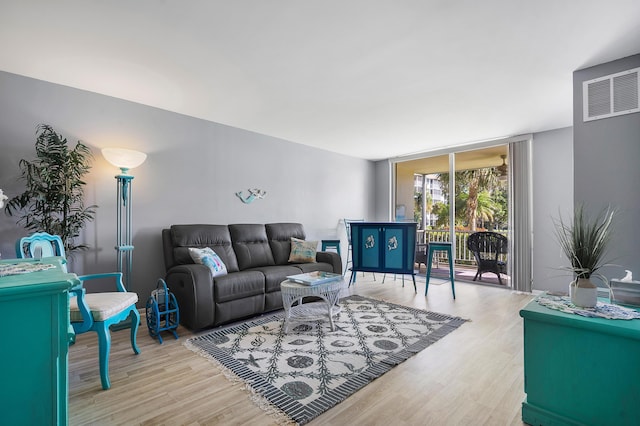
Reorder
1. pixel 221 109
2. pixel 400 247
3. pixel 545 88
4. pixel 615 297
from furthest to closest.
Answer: pixel 400 247 < pixel 221 109 < pixel 545 88 < pixel 615 297

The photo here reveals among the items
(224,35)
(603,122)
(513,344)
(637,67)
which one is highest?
(224,35)

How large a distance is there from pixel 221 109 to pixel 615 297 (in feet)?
13.1

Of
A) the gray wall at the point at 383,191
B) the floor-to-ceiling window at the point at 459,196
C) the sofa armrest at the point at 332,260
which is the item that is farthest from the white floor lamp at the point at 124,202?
the floor-to-ceiling window at the point at 459,196

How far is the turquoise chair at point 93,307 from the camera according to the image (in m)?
1.86

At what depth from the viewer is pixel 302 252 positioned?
13.7 ft

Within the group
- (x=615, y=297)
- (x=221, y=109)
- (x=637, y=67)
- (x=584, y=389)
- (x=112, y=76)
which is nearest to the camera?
(x=584, y=389)

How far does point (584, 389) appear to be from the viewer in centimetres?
150

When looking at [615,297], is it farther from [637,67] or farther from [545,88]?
[545,88]

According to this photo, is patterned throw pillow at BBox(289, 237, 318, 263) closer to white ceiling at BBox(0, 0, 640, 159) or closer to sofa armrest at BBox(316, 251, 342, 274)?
sofa armrest at BBox(316, 251, 342, 274)

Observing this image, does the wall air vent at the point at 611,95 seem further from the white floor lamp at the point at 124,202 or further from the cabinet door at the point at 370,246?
the white floor lamp at the point at 124,202

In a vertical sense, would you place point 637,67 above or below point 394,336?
above

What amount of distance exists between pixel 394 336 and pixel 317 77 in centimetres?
256

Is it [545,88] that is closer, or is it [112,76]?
[112,76]

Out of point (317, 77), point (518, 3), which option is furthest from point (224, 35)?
point (518, 3)
